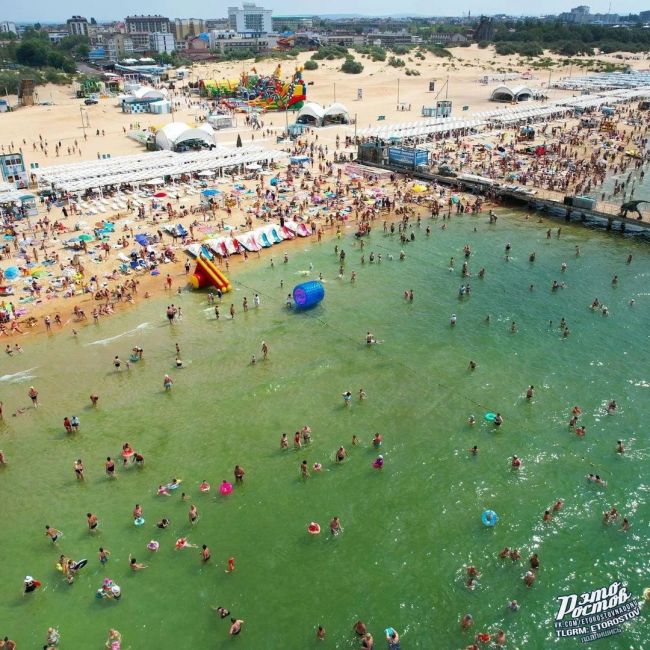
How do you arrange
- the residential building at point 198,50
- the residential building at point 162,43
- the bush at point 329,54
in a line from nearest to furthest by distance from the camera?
the bush at point 329,54 → the residential building at point 198,50 → the residential building at point 162,43

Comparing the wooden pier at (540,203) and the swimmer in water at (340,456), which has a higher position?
the wooden pier at (540,203)

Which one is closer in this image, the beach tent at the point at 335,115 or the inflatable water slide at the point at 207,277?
the inflatable water slide at the point at 207,277

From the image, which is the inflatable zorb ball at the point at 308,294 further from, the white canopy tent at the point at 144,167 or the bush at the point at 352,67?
the bush at the point at 352,67

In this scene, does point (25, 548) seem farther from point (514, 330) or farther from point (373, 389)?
point (514, 330)

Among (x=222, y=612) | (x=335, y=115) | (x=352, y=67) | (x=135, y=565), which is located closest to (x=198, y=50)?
(x=352, y=67)

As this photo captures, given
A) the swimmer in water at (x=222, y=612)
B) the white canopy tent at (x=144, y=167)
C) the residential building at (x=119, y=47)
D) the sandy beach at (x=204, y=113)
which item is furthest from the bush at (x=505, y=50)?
the swimmer in water at (x=222, y=612)

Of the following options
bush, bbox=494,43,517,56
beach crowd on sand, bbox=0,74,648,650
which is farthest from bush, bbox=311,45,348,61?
beach crowd on sand, bbox=0,74,648,650

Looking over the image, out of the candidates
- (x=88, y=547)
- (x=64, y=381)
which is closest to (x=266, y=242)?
(x=64, y=381)
